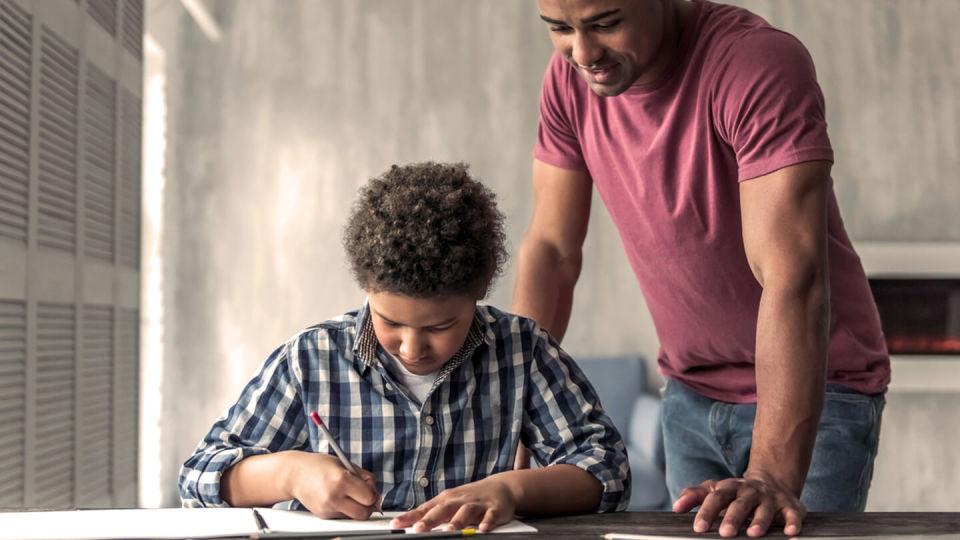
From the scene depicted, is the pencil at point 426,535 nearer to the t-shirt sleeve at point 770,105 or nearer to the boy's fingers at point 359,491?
the boy's fingers at point 359,491

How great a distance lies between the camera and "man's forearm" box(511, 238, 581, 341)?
5.64 ft

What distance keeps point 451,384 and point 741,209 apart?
0.44 meters

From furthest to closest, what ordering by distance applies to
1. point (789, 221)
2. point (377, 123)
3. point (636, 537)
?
point (377, 123) → point (789, 221) → point (636, 537)

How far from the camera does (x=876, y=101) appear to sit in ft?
14.9

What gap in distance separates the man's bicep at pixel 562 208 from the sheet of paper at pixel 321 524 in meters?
0.69

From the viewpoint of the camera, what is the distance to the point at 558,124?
1.72 metres

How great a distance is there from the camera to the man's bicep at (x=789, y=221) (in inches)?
52.2

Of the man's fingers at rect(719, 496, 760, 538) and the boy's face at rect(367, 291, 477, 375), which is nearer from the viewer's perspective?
the man's fingers at rect(719, 496, 760, 538)

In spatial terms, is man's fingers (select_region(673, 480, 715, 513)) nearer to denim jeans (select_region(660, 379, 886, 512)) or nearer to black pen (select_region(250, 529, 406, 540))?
black pen (select_region(250, 529, 406, 540))

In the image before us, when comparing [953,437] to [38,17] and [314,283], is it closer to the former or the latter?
[314,283]

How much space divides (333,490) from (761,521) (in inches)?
17.1

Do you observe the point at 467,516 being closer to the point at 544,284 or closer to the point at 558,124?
the point at 544,284

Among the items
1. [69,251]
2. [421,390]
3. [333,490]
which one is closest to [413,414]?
[421,390]

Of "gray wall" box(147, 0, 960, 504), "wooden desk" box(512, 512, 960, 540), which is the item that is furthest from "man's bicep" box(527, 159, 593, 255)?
"gray wall" box(147, 0, 960, 504)
